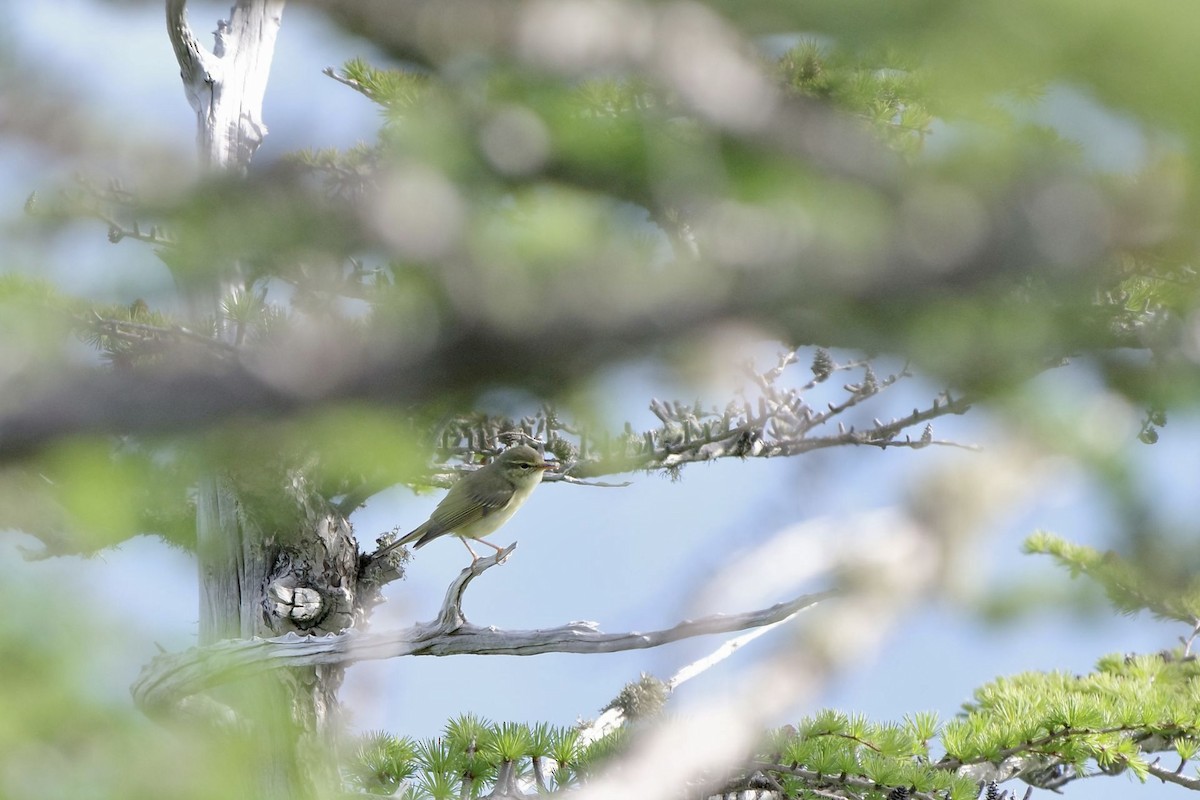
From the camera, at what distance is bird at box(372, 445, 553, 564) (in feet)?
10.9

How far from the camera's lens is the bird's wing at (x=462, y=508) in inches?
131

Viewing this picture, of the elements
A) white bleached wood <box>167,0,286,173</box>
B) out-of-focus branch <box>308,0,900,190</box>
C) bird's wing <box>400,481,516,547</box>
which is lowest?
out-of-focus branch <box>308,0,900,190</box>

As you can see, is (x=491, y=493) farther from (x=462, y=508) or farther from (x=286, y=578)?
(x=286, y=578)

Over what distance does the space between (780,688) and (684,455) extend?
5.94 ft

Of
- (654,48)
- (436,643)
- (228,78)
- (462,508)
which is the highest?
(228,78)

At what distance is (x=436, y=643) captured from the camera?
2682 mm

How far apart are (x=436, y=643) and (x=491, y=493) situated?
737 mm

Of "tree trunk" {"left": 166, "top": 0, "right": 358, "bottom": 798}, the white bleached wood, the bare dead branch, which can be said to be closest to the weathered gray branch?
the bare dead branch

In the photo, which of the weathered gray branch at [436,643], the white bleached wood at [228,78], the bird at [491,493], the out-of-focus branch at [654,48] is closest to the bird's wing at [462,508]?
the bird at [491,493]

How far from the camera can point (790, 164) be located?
1169 mm

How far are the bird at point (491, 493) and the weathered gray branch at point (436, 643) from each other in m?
0.50

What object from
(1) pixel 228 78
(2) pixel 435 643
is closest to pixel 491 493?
(2) pixel 435 643

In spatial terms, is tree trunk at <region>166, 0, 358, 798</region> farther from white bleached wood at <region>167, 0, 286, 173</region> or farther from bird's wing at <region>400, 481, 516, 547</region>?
bird's wing at <region>400, 481, 516, 547</region>

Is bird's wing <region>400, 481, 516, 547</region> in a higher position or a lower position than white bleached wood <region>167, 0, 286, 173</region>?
lower
